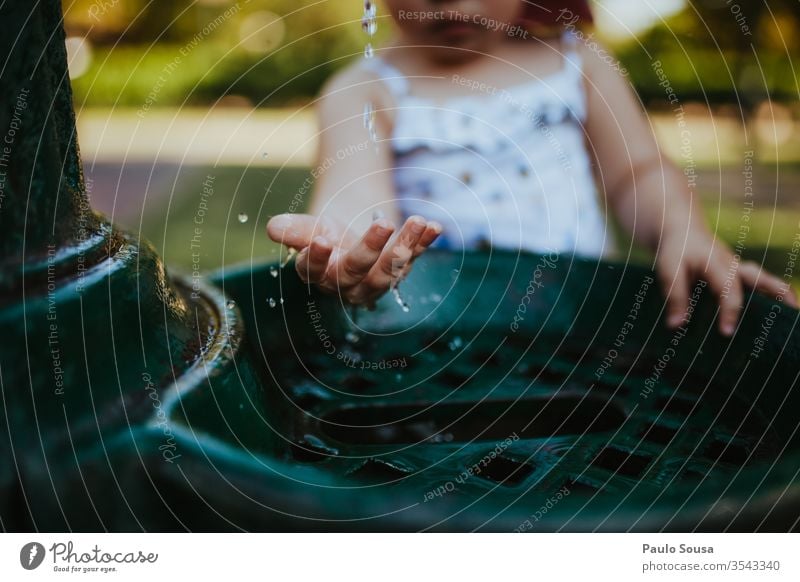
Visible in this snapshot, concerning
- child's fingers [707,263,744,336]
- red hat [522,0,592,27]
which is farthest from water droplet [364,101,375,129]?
child's fingers [707,263,744,336]

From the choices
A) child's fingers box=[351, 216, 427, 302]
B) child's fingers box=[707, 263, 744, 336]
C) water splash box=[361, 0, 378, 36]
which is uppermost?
water splash box=[361, 0, 378, 36]

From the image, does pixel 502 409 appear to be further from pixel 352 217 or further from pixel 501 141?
pixel 501 141

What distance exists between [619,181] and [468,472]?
12.7 inches

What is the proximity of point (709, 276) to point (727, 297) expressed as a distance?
0.13ft

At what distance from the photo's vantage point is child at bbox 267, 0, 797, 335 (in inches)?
21.5

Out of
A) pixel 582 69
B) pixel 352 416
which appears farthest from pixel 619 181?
pixel 352 416

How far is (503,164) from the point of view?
60 cm

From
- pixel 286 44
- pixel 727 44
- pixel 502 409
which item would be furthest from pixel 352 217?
pixel 727 44

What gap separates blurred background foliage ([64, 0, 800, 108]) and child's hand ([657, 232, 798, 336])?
0.48 feet

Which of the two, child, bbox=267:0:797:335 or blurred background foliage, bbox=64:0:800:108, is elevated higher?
blurred background foliage, bbox=64:0:800:108

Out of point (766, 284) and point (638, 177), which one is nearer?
point (766, 284)

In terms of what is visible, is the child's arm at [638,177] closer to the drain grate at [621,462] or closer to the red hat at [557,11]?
the red hat at [557,11]

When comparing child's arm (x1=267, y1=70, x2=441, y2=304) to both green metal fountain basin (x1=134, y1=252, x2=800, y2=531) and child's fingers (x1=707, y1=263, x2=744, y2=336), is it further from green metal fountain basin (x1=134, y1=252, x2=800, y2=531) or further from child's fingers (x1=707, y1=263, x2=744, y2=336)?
child's fingers (x1=707, y1=263, x2=744, y2=336)

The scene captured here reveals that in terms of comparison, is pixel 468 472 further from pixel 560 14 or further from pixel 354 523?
pixel 560 14
